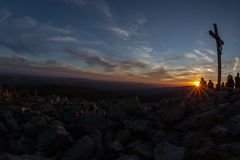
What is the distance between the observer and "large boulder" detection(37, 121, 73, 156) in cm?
1145

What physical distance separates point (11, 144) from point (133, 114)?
6.62m

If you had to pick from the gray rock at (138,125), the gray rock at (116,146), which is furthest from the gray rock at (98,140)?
the gray rock at (138,125)

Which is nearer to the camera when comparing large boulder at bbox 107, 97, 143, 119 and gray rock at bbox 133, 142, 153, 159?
gray rock at bbox 133, 142, 153, 159

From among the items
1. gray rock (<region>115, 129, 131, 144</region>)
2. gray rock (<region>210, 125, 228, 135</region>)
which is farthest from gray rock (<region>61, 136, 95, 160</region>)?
gray rock (<region>210, 125, 228, 135</region>)

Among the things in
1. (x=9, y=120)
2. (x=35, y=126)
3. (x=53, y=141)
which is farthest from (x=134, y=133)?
(x=9, y=120)

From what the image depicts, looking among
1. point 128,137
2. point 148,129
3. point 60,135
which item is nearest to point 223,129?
point 148,129

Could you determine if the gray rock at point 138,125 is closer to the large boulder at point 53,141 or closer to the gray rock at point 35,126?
the large boulder at point 53,141

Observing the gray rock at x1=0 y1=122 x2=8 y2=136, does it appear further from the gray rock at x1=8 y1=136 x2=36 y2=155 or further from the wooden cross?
the wooden cross

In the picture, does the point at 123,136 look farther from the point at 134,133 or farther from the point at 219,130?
the point at 219,130

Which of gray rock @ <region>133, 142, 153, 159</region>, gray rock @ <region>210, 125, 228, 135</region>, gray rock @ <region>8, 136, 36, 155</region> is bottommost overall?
gray rock @ <region>8, 136, 36, 155</region>

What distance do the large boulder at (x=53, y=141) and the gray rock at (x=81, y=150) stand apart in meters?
0.55

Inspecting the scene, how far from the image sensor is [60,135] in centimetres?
1162

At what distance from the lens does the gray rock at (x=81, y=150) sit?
1067 centimetres

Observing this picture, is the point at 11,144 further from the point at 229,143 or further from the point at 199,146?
the point at 229,143
